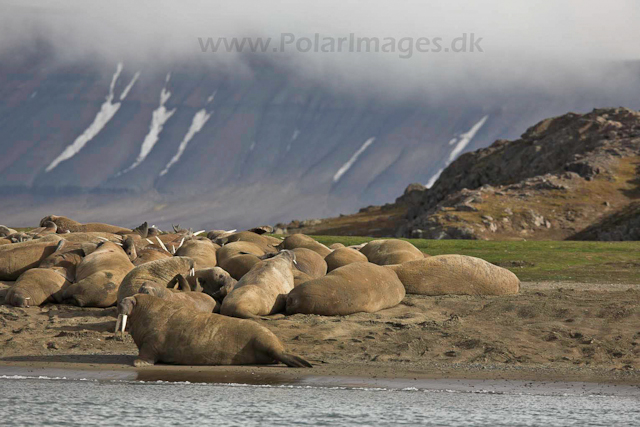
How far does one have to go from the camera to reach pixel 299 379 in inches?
404

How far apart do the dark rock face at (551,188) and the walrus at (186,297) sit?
55.2 meters

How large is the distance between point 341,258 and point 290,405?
10640mm

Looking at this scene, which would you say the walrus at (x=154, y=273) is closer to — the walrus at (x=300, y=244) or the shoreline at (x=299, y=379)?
the shoreline at (x=299, y=379)


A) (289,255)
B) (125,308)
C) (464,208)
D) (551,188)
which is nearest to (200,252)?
(289,255)

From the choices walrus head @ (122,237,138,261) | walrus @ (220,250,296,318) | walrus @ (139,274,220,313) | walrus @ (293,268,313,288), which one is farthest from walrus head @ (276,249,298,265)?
walrus head @ (122,237,138,261)

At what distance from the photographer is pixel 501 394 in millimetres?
9461

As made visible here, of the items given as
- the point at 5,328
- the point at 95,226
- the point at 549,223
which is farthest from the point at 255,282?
the point at 549,223

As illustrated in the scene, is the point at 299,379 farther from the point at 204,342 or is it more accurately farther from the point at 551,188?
the point at 551,188

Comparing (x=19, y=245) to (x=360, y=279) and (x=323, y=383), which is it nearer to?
(x=360, y=279)

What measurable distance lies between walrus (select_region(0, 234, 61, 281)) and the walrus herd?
0.02 metres

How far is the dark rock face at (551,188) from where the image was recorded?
7438 centimetres

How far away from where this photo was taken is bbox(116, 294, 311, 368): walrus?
1134 cm

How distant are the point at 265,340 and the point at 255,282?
12.3ft

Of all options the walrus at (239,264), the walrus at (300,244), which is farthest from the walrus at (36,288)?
the walrus at (300,244)
